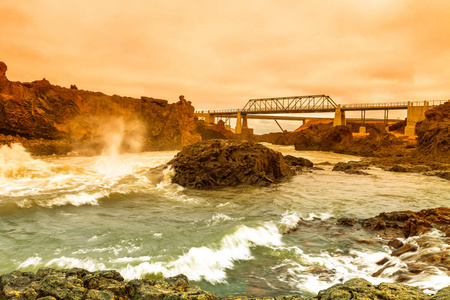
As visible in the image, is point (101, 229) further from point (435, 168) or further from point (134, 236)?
point (435, 168)

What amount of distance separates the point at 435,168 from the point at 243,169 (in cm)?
1846

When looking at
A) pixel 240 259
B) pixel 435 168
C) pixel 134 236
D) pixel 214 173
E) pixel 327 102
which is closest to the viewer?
pixel 240 259

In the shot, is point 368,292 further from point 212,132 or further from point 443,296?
point 212,132

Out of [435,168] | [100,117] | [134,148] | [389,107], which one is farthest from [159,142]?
[389,107]

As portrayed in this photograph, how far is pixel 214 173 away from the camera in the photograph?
→ 16109mm

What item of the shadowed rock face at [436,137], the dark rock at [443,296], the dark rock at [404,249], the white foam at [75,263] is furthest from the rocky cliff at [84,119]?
the shadowed rock face at [436,137]

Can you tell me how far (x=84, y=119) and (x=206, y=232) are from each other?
131 feet

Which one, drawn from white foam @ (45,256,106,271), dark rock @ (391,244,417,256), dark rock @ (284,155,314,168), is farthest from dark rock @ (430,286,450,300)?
dark rock @ (284,155,314,168)

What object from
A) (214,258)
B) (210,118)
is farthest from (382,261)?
(210,118)

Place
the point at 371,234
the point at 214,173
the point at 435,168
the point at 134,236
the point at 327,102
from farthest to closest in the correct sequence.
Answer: the point at 327,102, the point at 435,168, the point at 214,173, the point at 371,234, the point at 134,236

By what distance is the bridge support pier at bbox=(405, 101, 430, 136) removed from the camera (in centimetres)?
6094

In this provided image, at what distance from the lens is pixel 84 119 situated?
4059cm

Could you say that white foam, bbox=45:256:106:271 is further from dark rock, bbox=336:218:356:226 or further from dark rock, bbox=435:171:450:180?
dark rock, bbox=435:171:450:180

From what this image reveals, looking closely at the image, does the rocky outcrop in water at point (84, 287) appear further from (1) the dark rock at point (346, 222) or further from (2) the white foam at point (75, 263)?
(1) the dark rock at point (346, 222)
